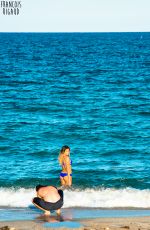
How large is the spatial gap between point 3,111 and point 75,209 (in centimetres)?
1873

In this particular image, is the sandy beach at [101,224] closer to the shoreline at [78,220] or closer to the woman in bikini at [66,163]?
→ the shoreline at [78,220]

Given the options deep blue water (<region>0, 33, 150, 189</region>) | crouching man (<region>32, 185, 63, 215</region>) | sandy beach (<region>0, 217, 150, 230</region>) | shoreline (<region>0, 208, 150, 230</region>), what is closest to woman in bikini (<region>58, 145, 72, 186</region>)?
shoreline (<region>0, 208, 150, 230</region>)

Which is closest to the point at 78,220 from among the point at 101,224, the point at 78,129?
the point at 101,224

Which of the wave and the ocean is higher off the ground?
the ocean

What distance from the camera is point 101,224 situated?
13305 mm

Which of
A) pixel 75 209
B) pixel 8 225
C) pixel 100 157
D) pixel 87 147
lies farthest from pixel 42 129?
pixel 8 225

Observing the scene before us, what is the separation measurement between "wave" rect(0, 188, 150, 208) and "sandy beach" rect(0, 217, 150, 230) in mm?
2625

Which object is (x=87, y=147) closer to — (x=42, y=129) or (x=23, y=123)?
(x=42, y=129)

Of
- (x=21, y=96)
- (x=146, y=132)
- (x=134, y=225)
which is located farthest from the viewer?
(x=21, y=96)

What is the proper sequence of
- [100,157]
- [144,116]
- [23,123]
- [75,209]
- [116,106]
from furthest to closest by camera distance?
[116,106] < [144,116] < [23,123] < [100,157] < [75,209]

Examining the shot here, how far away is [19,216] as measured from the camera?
1455cm

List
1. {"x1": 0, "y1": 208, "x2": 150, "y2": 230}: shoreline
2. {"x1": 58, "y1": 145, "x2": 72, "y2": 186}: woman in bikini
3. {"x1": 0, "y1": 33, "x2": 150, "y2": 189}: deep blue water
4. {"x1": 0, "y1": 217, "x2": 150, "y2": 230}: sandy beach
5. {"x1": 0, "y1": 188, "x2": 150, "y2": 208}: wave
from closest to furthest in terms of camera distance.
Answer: {"x1": 0, "y1": 217, "x2": 150, "y2": 230}: sandy beach < {"x1": 0, "y1": 208, "x2": 150, "y2": 230}: shoreline < {"x1": 58, "y1": 145, "x2": 72, "y2": 186}: woman in bikini < {"x1": 0, "y1": 188, "x2": 150, "y2": 208}: wave < {"x1": 0, "y1": 33, "x2": 150, "y2": 189}: deep blue water

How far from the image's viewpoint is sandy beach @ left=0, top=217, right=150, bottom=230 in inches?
507

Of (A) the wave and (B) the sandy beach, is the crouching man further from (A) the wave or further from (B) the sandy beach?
(A) the wave
